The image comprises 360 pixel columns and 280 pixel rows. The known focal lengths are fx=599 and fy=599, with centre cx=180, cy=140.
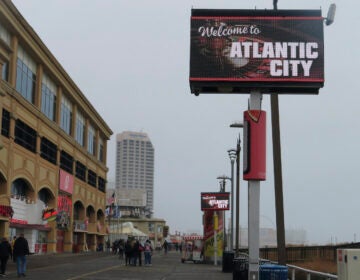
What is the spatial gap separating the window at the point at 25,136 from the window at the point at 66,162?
11.1 metres

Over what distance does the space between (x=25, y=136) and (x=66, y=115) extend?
17.2 m

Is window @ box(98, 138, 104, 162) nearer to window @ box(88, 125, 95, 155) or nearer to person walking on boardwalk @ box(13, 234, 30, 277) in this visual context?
window @ box(88, 125, 95, 155)

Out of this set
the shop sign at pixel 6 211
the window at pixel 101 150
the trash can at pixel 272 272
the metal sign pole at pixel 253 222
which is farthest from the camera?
the window at pixel 101 150

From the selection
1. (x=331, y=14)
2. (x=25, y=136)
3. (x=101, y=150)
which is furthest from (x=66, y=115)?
(x=331, y=14)

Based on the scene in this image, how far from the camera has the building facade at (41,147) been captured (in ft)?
143

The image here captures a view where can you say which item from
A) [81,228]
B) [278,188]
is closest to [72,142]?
[81,228]

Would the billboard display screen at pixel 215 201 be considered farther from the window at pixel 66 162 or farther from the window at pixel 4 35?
the window at pixel 66 162

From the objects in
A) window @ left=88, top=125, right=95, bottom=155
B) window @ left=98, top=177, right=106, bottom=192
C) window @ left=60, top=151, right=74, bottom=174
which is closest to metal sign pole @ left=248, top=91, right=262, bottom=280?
window @ left=60, top=151, right=74, bottom=174

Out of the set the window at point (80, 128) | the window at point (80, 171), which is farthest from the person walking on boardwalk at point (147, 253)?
the window at point (80, 128)

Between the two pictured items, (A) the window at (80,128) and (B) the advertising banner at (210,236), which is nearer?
(B) the advertising banner at (210,236)

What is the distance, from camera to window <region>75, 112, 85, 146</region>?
71.8 m

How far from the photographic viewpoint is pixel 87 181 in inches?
2987

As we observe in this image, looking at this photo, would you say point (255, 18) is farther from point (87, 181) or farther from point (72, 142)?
point (87, 181)

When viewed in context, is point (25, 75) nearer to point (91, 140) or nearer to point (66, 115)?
point (66, 115)
